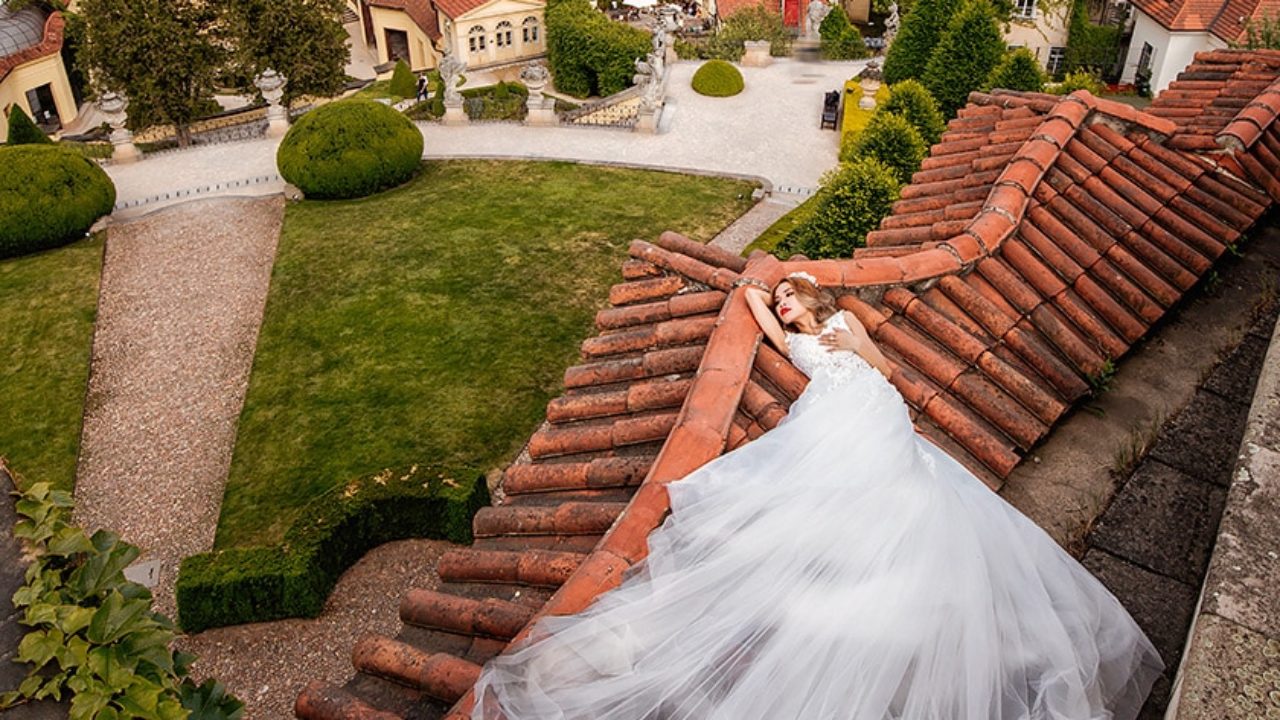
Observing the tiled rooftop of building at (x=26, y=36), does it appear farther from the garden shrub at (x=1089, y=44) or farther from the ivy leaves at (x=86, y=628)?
the garden shrub at (x=1089, y=44)

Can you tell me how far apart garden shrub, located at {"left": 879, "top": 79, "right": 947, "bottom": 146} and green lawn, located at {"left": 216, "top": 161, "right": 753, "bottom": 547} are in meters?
4.00

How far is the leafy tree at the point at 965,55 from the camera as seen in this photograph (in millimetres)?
23844

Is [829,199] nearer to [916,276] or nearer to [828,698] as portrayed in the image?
[916,276]

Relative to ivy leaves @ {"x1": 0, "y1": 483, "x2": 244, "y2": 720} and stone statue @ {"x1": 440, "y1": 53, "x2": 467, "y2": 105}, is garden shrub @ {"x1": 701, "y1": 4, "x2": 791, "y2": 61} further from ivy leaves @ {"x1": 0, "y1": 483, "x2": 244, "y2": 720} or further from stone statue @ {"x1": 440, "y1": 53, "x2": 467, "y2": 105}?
ivy leaves @ {"x1": 0, "y1": 483, "x2": 244, "y2": 720}

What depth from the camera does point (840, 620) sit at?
4.13 m

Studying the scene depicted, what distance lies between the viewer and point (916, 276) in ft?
20.9

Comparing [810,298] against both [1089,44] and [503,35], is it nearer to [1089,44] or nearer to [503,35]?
[1089,44]

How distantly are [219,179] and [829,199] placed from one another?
16.4 meters

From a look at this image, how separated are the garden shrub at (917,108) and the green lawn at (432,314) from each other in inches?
157

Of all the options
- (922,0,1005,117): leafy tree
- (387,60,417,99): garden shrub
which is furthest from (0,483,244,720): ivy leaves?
(387,60,417,99): garden shrub

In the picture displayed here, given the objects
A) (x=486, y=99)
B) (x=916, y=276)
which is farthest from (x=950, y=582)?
(x=486, y=99)

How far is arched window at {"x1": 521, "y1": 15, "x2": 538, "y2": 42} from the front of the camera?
135ft

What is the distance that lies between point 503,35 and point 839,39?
15512 millimetres

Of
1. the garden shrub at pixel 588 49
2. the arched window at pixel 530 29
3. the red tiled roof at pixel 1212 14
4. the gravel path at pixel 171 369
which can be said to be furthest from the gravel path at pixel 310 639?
the arched window at pixel 530 29
